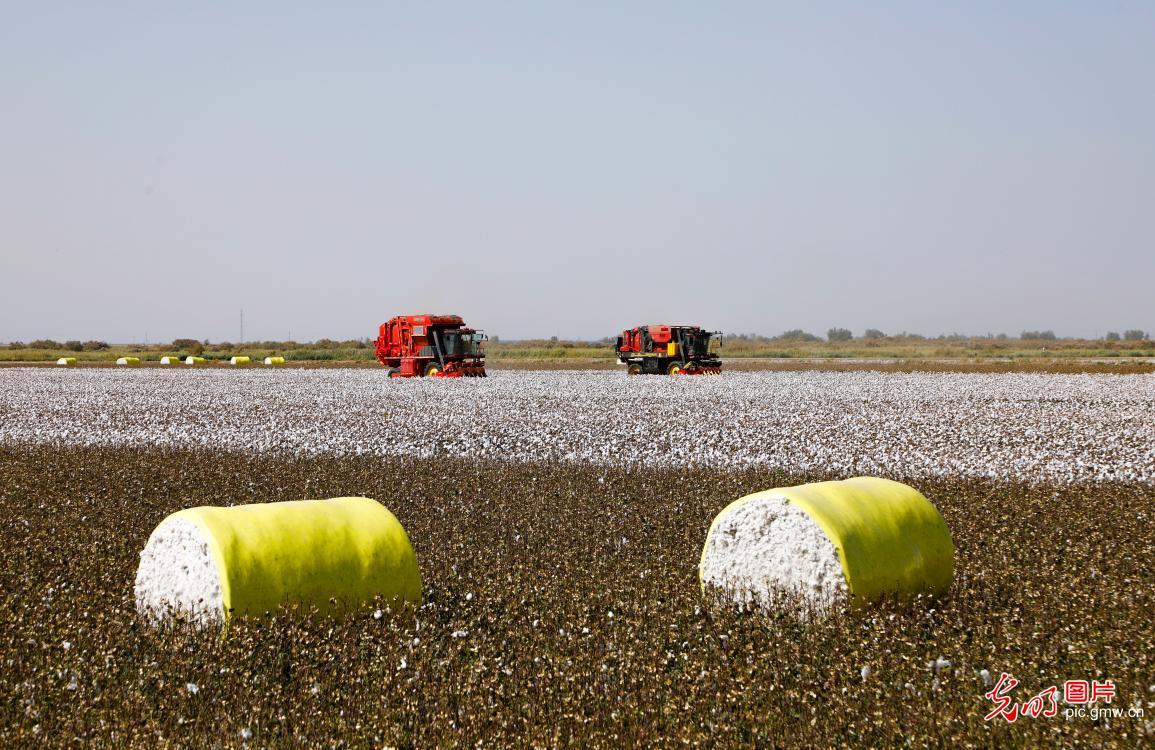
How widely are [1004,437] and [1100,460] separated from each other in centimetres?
279

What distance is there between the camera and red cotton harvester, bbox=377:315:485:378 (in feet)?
123

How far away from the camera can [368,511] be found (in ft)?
22.1

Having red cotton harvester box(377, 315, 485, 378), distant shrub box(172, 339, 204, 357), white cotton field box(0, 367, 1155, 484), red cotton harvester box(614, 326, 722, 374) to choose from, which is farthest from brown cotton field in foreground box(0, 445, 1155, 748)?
distant shrub box(172, 339, 204, 357)

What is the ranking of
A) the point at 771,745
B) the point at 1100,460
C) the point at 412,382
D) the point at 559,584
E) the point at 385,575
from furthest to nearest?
the point at 412,382 → the point at 1100,460 → the point at 559,584 → the point at 385,575 → the point at 771,745

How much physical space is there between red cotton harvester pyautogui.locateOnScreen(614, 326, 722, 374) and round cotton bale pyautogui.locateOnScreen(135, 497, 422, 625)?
33419 millimetres

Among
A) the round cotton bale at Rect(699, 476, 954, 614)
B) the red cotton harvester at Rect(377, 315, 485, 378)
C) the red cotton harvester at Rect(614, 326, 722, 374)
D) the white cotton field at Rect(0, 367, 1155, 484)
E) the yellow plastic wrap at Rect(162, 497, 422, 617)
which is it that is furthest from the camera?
the red cotton harvester at Rect(614, 326, 722, 374)

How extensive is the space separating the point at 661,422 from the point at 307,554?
13.4m

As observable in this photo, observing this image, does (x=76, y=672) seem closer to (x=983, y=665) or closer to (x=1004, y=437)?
(x=983, y=665)

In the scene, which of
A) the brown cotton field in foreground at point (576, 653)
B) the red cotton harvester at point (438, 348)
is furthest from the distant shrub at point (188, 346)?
the brown cotton field in foreground at point (576, 653)

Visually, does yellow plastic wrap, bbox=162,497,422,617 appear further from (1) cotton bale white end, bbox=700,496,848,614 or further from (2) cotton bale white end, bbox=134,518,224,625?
(1) cotton bale white end, bbox=700,496,848,614

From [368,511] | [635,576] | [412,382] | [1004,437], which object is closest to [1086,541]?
[635,576]

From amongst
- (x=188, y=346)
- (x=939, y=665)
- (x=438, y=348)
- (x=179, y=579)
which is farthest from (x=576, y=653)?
(x=188, y=346)

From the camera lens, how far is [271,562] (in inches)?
241

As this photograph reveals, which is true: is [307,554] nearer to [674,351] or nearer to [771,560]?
[771,560]
